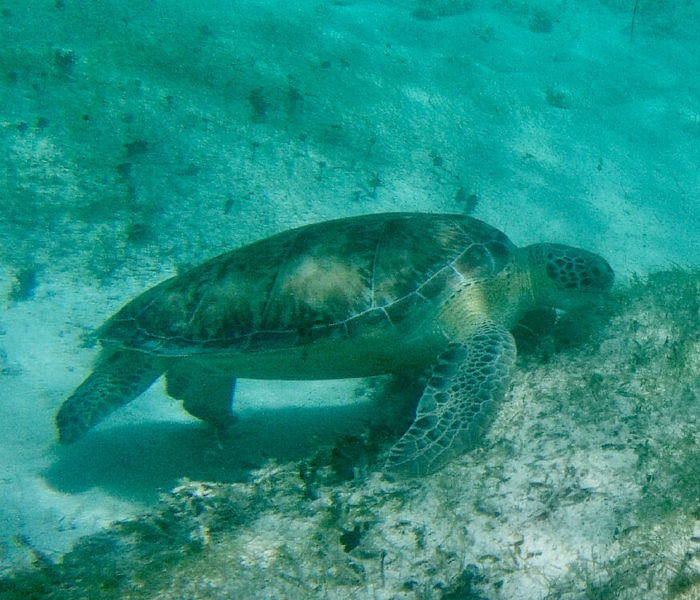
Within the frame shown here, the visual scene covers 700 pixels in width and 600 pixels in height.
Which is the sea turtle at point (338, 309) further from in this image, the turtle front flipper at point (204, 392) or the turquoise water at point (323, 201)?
the turquoise water at point (323, 201)

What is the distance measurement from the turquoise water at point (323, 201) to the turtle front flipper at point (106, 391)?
1.30ft

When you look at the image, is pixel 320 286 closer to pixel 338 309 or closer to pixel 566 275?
pixel 338 309

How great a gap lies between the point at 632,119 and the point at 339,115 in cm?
606

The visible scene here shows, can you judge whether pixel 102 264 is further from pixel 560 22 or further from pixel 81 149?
pixel 560 22

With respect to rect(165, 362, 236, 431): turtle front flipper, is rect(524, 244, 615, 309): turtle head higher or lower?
higher

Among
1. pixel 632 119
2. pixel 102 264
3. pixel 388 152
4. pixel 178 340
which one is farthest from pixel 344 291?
pixel 632 119

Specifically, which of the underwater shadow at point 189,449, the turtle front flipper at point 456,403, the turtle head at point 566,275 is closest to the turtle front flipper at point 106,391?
the underwater shadow at point 189,449

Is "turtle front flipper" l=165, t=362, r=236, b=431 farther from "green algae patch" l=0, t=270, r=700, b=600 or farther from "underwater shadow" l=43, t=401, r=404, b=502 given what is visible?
"green algae patch" l=0, t=270, r=700, b=600

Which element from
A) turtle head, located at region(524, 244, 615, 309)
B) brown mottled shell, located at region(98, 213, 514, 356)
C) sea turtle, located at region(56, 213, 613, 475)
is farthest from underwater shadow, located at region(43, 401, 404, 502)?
turtle head, located at region(524, 244, 615, 309)

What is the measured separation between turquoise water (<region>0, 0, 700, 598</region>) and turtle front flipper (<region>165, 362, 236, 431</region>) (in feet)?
0.54

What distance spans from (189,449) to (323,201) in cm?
386

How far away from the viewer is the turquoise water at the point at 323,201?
207 centimetres

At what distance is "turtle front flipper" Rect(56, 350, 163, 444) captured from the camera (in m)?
3.36

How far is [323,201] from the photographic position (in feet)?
21.0
